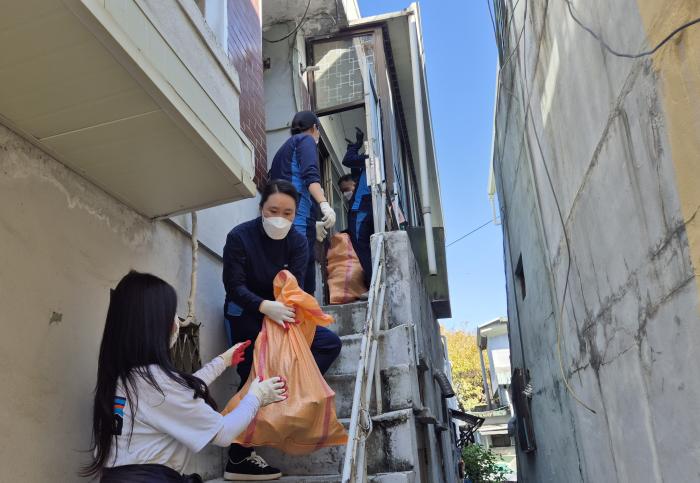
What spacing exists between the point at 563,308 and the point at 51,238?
131 inches

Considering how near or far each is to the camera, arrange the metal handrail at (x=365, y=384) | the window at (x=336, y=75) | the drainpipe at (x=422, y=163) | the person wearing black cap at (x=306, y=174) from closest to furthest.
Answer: the metal handrail at (x=365, y=384), the person wearing black cap at (x=306, y=174), the drainpipe at (x=422, y=163), the window at (x=336, y=75)

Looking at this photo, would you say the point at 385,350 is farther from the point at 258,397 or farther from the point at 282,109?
the point at 282,109

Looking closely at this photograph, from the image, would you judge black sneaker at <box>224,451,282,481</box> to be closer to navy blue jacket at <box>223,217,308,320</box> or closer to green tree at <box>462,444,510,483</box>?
navy blue jacket at <box>223,217,308,320</box>

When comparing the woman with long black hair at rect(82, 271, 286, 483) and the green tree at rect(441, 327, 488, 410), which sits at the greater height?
the green tree at rect(441, 327, 488, 410)

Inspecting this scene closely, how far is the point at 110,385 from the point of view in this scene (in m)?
2.12

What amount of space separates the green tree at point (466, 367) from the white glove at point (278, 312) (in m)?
33.4

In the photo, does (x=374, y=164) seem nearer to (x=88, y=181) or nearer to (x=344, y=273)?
(x=344, y=273)

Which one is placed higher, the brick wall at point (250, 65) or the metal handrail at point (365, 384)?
the brick wall at point (250, 65)

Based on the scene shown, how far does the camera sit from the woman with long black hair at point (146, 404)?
2057mm

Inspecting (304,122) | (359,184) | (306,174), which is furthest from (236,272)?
(359,184)

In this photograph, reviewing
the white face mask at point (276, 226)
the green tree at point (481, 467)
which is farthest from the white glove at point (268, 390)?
the green tree at point (481, 467)

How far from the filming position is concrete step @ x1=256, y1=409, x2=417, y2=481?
341 cm

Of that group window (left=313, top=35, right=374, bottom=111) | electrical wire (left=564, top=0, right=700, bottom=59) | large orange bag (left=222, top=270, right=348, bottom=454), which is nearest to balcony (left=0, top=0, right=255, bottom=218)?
large orange bag (left=222, top=270, right=348, bottom=454)

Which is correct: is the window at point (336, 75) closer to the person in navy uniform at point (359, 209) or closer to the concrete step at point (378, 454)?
the person in navy uniform at point (359, 209)
